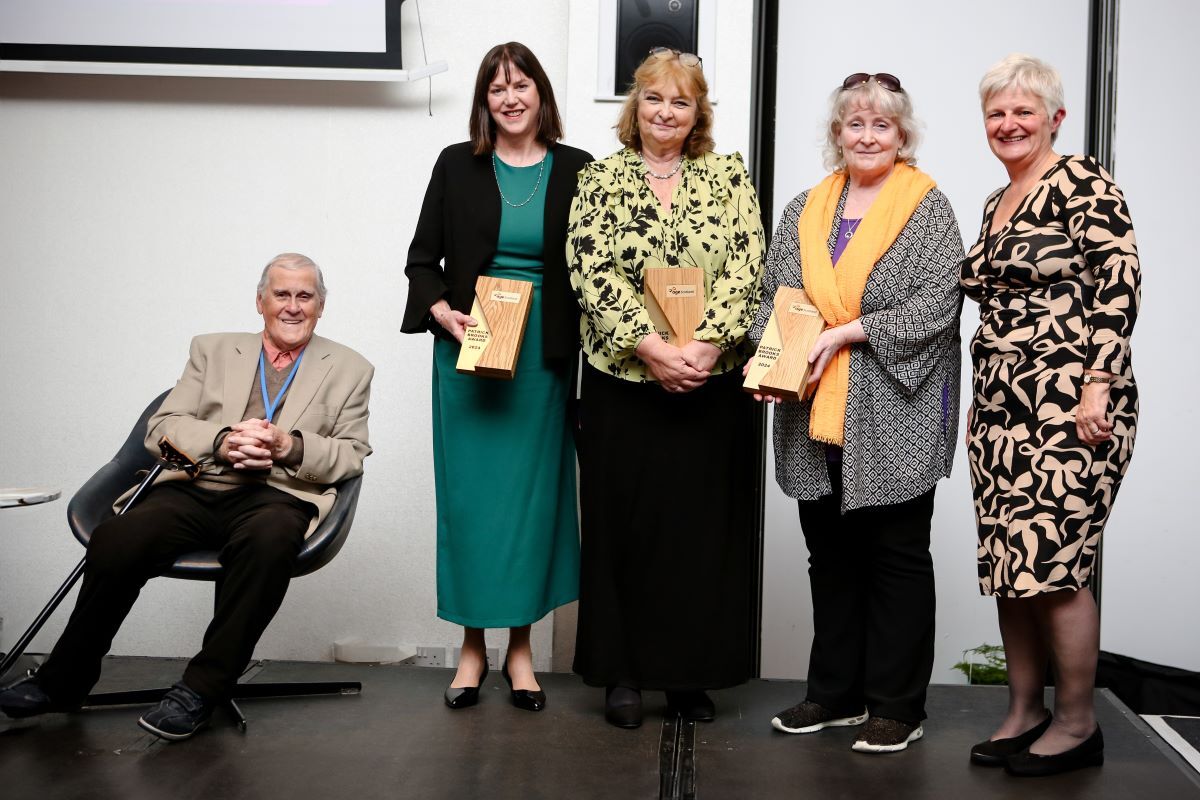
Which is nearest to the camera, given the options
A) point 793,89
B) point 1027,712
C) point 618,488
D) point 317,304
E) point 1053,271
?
point 1053,271

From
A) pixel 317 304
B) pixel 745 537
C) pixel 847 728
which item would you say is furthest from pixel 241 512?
pixel 847 728

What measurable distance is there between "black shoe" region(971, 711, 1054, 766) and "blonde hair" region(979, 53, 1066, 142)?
54.0 inches

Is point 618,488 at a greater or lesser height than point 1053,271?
lesser

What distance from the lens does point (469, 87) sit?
151 inches

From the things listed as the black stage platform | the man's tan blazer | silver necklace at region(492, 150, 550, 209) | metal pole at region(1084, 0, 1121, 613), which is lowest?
the black stage platform

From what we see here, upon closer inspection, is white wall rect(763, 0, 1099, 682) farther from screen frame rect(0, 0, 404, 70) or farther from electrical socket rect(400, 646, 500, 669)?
screen frame rect(0, 0, 404, 70)

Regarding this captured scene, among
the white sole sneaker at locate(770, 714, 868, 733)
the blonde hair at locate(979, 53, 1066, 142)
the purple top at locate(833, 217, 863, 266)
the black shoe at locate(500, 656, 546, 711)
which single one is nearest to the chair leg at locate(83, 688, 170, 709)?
the black shoe at locate(500, 656, 546, 711)

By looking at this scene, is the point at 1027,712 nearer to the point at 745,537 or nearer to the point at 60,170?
the point at 745,537

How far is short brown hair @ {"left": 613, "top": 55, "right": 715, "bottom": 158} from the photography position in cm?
269

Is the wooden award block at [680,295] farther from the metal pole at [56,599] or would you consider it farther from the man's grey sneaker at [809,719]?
the metal pole at [56,599]

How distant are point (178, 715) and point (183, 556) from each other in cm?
38

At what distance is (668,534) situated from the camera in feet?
9.00

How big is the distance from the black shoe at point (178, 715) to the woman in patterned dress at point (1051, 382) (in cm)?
180

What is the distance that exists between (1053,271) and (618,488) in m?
1.10
